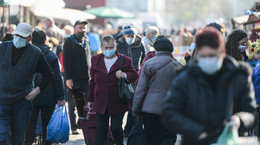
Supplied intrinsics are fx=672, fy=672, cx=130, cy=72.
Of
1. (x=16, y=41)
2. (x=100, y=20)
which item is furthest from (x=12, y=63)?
(x=100, y=20)

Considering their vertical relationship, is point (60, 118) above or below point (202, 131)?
below

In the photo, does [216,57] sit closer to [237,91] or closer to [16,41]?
[237,91]

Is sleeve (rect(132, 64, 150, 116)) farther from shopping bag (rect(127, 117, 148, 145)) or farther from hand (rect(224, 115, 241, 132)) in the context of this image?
A: hand (rect(224, 115, 241, 132))

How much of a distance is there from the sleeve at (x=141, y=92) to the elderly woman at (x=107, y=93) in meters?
0.58

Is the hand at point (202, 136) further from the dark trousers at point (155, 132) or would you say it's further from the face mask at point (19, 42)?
the face mask at point (19, 42)

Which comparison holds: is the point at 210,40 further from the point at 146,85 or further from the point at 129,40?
the point at 129,40

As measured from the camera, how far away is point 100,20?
58594mm

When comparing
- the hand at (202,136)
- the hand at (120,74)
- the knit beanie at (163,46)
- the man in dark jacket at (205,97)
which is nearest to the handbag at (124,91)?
the hand at (120,74)

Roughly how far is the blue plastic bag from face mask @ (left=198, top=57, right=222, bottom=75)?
470cm

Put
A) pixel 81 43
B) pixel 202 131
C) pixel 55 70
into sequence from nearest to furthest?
pixel 202 131
pixel 55 70
pixel 81 43

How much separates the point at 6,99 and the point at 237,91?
344 cm

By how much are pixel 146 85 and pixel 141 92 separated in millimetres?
104

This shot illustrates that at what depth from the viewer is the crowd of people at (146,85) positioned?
16.1 ft

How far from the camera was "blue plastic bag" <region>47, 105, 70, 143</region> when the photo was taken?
9.22 m
